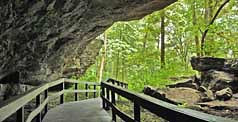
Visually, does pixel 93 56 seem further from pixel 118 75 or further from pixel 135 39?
pixel 118 75

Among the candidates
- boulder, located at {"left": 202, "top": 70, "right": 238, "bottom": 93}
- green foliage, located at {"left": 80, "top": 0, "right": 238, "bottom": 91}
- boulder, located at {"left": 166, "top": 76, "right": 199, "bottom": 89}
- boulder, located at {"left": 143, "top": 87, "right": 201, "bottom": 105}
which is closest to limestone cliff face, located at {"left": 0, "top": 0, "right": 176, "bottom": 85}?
boulder, located at {"left": 143, "top": 87, "right": 201, "bottom": 105}

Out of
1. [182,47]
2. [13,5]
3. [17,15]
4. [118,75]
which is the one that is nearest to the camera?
Answer: [13,5]

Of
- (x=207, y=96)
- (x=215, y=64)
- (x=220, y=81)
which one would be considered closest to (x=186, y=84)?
(x=215, y=64)

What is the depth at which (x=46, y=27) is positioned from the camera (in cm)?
911

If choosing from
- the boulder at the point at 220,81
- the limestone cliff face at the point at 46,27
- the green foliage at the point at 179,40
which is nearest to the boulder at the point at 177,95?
the boulder at the point at 220,81

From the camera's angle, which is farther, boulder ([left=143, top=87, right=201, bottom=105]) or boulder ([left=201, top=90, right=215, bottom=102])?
boulder ([left=143, top=87, right=201, bottom=105])

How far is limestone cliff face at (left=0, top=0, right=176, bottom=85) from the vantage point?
709 cm

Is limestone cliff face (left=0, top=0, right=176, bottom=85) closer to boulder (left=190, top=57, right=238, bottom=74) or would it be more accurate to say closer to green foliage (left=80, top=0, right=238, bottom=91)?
boulder (left=190, top=57, right=238, bottom=74)

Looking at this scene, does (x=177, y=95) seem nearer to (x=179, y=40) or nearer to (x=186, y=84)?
(x=186, y=84)

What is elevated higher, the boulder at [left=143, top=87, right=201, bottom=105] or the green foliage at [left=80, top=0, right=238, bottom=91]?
the green foliage at [left=80, top=0, right=238, bottom=91]

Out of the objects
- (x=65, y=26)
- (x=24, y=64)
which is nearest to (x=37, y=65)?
(x=24, y=64)

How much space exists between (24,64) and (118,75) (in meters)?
25.4

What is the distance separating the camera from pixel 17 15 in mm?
6863

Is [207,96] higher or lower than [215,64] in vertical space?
lower
